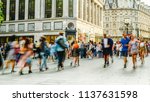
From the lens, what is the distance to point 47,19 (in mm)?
50562

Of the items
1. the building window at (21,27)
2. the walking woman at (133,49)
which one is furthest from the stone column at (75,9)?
the walking woman at (133,49)

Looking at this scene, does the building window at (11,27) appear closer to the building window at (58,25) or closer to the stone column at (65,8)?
the building window at (58,25)

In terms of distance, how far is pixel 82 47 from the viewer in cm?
3141

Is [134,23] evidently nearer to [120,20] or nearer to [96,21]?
[120,20]

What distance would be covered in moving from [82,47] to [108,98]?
2536 cm

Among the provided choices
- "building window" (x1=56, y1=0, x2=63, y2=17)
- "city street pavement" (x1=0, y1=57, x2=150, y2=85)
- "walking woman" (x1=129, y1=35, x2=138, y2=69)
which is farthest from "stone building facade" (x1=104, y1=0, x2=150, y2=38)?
"city street pavement" (x1=0, y1=57, x2=150, y2=85)

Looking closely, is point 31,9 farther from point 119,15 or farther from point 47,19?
point 119,15

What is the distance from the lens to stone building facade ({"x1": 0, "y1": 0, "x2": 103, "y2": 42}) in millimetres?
49156

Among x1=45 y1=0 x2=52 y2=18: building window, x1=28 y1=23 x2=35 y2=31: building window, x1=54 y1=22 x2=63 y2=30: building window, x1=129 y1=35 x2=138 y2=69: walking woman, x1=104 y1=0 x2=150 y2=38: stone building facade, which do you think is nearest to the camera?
x1=129 y1=35 x2=138 y2=69: walking woman

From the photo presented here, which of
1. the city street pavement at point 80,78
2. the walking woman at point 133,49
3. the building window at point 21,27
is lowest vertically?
the city street pavement at point 80,78

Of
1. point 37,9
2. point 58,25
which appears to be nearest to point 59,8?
point 58,25

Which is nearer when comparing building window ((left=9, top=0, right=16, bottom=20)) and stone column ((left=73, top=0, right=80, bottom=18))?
stone column ((left=73, top=0, right=80, bottom=18))

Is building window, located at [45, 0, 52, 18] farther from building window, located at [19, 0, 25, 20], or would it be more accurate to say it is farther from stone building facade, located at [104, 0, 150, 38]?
stone building facade, located at [104, 0, 150, 38]

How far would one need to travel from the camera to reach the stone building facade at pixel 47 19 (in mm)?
49156
